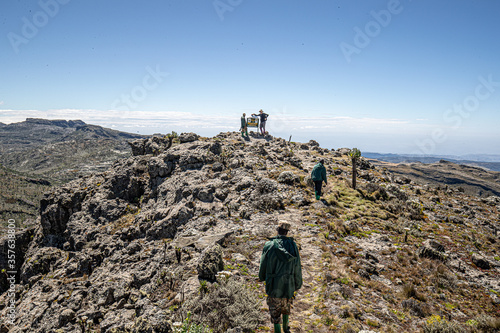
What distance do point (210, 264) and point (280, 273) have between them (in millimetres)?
3803

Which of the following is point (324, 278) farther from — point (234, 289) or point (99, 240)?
point (99, 240)

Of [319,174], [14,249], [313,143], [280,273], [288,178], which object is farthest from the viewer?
[313,143]

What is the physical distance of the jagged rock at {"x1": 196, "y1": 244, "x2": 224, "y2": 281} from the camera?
891cm

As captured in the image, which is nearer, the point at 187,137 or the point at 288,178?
the point at 288,178

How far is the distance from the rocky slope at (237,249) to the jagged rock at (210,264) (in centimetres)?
5

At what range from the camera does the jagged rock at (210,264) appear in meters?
8.91

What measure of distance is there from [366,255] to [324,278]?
3431 mm

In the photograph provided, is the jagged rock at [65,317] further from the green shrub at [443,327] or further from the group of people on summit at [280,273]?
the green shrub at [443,327]

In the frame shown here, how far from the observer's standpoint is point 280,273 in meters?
6.24

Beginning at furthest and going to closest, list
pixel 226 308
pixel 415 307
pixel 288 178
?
pixel 288 178 < pixel 415 307 < pixel 226 308

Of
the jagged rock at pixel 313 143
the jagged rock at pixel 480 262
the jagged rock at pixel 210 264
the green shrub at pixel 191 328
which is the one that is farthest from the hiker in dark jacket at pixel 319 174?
the jagged rock at pixel 313 143

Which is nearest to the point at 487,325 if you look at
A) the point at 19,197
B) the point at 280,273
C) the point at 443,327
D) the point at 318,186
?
the point at 443,327

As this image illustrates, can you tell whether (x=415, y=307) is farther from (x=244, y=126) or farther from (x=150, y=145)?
(x=244, y=126)

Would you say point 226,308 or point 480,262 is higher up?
point 226,308
